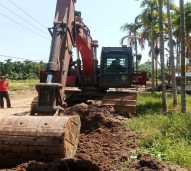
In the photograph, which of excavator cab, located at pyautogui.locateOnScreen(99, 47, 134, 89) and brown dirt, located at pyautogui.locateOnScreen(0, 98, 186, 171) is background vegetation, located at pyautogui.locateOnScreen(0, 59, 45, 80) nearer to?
excavator cab, located at pyautogui.locateOnScreen(99, 47, 134, 89)

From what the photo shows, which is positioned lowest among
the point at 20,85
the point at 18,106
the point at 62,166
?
the point at 62,166

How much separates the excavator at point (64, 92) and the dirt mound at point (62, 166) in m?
0.58

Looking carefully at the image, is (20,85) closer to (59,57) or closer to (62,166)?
(59,57)

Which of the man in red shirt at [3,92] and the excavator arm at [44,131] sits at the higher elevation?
the man in red shirt at [3,92]

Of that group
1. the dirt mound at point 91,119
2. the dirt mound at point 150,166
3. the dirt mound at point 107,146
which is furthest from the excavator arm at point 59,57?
the dirt mound at point 150,166

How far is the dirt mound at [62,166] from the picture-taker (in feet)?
30.5

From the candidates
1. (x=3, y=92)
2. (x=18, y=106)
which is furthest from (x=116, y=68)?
(x=18, y=106)

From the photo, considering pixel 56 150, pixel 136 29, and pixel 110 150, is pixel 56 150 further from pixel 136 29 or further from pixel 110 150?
pixel 136 29

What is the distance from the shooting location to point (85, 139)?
1280 cm

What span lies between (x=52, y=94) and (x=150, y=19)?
32450 millimetres

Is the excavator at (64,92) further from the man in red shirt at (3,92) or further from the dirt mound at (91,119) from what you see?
the man in red shirt at (3,92)

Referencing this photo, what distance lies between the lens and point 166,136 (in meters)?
13.0

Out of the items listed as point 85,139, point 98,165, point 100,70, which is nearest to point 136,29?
point 100,70

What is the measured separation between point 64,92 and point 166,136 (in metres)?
3.44
